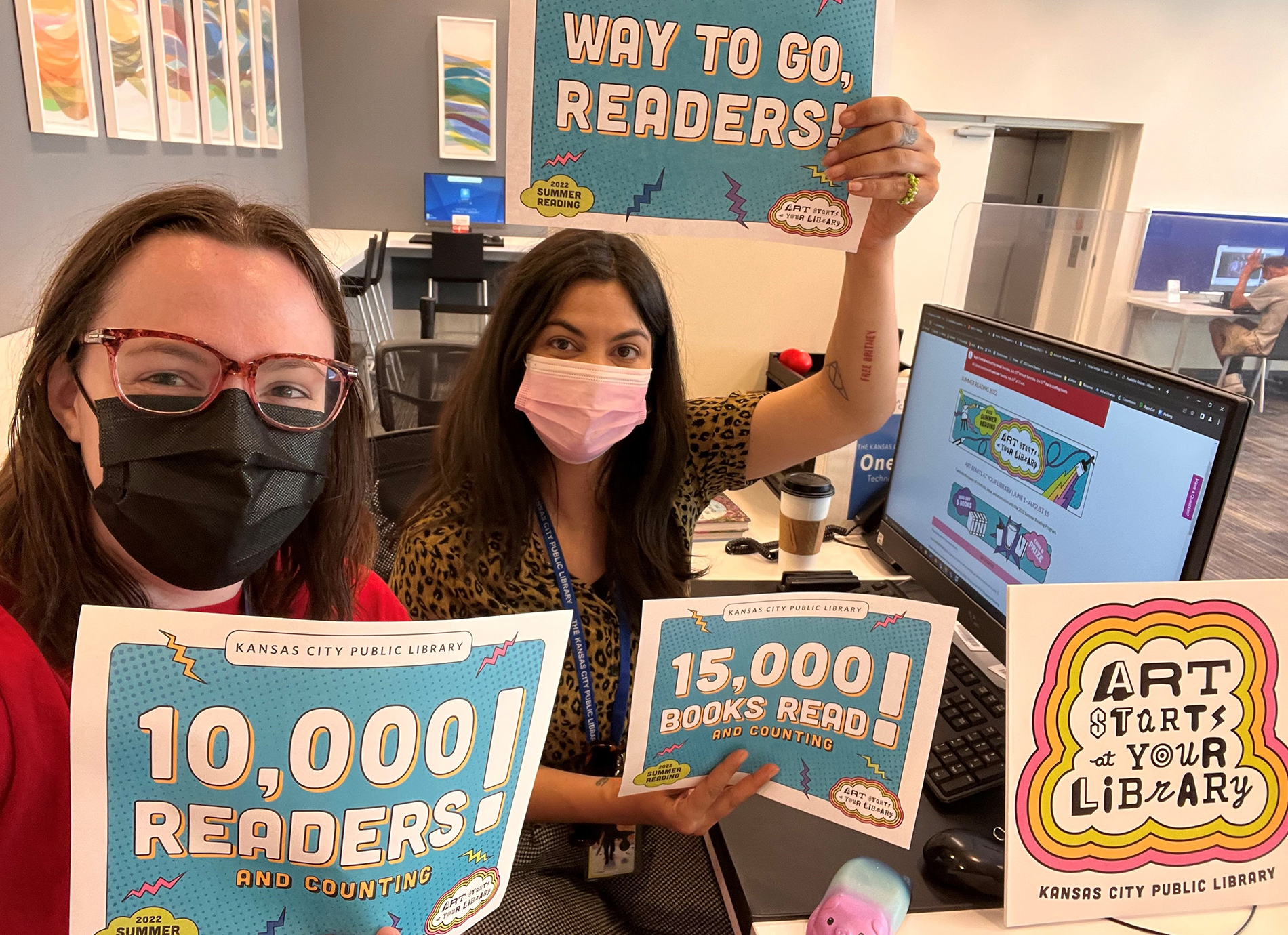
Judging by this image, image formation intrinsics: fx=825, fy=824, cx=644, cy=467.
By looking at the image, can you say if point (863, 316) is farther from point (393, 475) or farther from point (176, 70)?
point (176, 70)

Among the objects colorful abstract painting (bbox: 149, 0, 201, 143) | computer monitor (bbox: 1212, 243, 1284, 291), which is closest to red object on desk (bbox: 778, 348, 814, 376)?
computer monitor (bbox: 1212, 243, 1284, 291)

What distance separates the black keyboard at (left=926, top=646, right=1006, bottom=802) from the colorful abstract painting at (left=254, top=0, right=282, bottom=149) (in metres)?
6.30

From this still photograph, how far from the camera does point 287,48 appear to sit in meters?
6.71

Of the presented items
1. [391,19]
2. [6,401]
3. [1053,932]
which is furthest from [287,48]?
[1053,932]

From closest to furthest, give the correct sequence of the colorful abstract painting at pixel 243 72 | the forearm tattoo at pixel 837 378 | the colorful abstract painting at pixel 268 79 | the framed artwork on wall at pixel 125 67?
the forearm tattoo at pixel 837 378, the framed artwork on wall at pixel 125 67, the colorful abstract painting at pixel 243 72, the colorful abstract painting at pixel 268 79

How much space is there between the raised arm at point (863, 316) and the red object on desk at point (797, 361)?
756mm

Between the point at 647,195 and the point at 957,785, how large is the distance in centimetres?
76

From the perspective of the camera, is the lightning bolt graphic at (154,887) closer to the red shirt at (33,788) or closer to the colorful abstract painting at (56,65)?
the red shirt at (33,788)

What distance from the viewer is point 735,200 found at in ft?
2.80

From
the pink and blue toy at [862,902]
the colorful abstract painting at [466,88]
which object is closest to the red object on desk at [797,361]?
the pink and blue toy at [862,902]

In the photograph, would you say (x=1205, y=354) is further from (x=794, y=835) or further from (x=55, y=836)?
(x=55, y=836)

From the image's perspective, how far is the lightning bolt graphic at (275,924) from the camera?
651 mm

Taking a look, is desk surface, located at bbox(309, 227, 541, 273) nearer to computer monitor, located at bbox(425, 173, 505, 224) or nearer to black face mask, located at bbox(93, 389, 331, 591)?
computer monitor, located at bbox(425, 173, 505, 224)

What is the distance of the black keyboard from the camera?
0.97 meters
